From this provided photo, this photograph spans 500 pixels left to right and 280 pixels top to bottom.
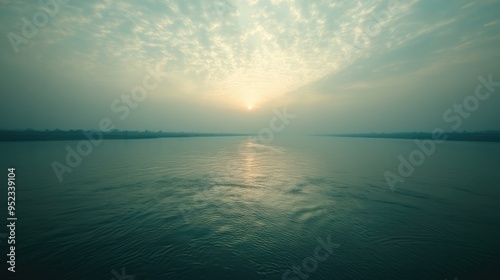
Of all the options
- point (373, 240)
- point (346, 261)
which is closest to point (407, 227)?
point (373, 240)

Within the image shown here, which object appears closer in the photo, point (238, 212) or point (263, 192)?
point (238, 212)

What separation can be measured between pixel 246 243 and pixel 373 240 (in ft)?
22.7

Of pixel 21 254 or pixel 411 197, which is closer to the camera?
pixel 21 254

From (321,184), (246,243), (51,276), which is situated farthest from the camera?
(321,184)

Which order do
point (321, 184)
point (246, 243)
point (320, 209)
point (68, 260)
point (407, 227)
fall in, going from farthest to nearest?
point (321, 184)
point (320, 209)
point (407, 227)
point (246, 243)
point (68, 260)

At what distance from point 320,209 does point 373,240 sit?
181 inches

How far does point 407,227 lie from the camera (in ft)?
40.1

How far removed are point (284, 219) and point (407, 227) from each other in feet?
25.0

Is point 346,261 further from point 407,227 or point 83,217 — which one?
point 83,217

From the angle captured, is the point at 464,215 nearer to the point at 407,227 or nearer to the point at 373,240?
the point at 407,227

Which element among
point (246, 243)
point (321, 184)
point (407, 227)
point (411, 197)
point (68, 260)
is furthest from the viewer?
point (321, 184)

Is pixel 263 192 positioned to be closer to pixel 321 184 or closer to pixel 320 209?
pixel 320 209

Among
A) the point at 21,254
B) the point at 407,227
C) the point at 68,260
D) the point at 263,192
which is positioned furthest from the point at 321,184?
the point at 21,254

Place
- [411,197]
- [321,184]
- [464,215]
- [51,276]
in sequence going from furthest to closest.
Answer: [321,184], [411,197], [464,215], [51,276]
